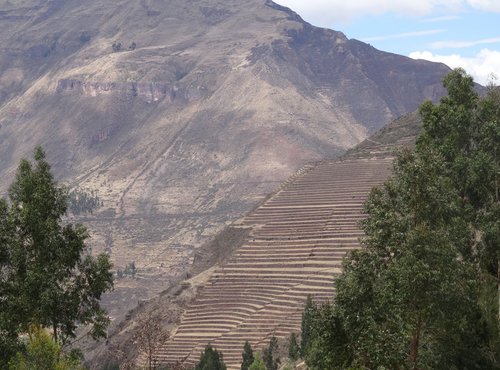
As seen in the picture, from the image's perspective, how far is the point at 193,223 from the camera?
7628 inches

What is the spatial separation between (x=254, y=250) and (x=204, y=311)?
15.0 meters

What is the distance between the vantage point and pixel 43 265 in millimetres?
26516

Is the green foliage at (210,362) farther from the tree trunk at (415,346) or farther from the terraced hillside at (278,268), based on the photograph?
the tree trunk at (415,346)

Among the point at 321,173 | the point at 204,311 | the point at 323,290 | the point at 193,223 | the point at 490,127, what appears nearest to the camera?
the point at 490,127

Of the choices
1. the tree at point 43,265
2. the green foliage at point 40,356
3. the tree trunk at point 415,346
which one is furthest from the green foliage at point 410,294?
the green foliage at point 40,356

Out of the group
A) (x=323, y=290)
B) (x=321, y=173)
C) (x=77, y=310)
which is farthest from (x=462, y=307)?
(x=321, y=173)

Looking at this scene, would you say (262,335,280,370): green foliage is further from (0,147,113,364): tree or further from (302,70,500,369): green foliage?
(0,147,113,364): tree

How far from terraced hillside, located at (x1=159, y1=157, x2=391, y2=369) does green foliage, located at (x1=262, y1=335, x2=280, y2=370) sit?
5013 millimetres

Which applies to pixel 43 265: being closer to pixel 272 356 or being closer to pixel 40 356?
pixel 40 356

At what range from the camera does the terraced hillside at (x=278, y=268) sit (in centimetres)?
8650

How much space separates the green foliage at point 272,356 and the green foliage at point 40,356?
46.0 meters

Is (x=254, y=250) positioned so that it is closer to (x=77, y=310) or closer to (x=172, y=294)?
(x=172, y=294)

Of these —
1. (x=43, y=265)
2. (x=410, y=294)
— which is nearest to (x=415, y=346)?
(x=410, y=294)

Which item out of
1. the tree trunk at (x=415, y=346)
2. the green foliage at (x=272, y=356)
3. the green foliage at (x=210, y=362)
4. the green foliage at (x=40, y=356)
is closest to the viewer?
the green foliage at (x=40, y=356)
